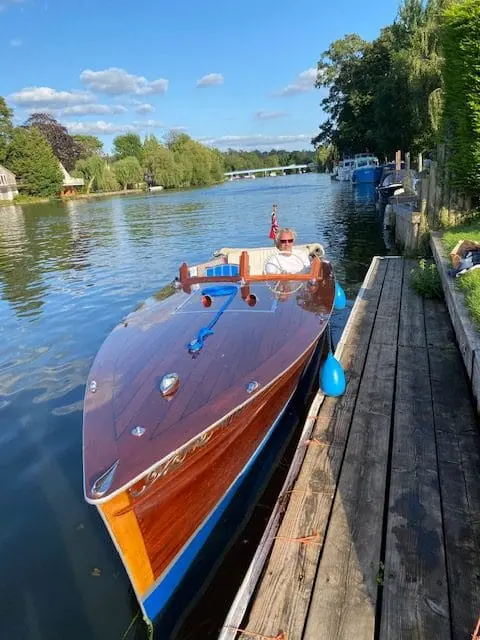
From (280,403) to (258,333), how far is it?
70 centimetres

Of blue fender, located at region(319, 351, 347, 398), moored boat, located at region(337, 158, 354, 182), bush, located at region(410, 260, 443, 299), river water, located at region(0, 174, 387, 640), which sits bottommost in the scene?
river water, located at region(0, 174, 387, 640)

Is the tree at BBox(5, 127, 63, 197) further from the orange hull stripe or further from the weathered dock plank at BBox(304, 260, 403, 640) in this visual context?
the orange hull stripe

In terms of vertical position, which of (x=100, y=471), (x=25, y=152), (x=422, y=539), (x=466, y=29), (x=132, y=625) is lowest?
(x=132, y=625)

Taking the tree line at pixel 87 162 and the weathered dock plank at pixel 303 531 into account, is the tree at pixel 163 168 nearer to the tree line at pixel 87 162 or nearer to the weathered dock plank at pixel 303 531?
the tree line at pixel 87 162

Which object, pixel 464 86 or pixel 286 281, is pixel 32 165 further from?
pixel 286 281

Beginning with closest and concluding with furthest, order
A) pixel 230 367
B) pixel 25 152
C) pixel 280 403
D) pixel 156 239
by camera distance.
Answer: pixel 230 367, pixel 280 403, pixel 156 239, pixel 25 152

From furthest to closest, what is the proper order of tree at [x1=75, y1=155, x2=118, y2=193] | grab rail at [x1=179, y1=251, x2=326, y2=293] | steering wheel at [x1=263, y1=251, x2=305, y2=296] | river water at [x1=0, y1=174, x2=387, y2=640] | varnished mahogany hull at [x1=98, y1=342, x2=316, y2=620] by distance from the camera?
tree at [x1=75, y1=155, x2=118, y2=193]
grab rail at [x1=179, y1=251, x2=326, y2=293]
steering wheel at [x1=263, y1=251, x2=305, y2=296]
river water at [x1=0, y1=174, x2=387, y2=640]
varnished mahogany hull at [x1=98, y1=342, x2=316, y2=620]

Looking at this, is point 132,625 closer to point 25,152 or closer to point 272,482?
point 272,482

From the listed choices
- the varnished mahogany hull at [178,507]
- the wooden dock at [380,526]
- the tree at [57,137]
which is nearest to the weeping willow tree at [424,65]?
the wooden dock at [380,526]

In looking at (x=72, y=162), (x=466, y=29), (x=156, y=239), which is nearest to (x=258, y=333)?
(x=466, y=29)

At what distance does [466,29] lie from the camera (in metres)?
8.94

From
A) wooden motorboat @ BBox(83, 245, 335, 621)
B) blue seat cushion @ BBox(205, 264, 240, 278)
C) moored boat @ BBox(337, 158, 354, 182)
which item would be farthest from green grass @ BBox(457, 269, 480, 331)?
moored boat @ BBox(337, 158, 354, 182)

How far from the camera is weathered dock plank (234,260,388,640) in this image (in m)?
2.41

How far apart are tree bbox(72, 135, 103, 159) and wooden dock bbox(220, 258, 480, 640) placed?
9197cm
